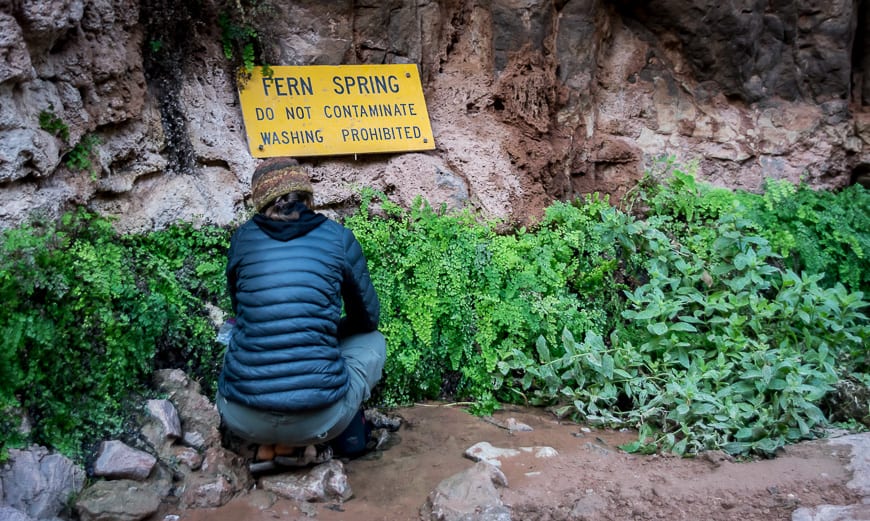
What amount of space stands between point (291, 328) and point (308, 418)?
44cm

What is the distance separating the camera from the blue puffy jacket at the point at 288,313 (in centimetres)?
325

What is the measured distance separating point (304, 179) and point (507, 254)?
76.6 inches

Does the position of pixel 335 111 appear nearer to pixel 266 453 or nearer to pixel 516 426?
pixel 516 426

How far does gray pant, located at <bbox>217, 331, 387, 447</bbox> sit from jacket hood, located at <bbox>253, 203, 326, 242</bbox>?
0.70 m

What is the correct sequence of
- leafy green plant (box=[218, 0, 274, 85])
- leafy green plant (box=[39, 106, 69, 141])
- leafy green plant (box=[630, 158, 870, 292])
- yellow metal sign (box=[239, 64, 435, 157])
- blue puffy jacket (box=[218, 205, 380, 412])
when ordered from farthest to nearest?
1. leafy green plant (box=[630, 158, 870, 292])
2. yellow metal sign (box=[239, 64, 435, 157])
3. leafy green plant (box=[218, 0, 274, 85])
4. leafy green plant (box=[39, 106, 69, 141])
5. blue puffy jacket (box=[218, 205, 380, 412])

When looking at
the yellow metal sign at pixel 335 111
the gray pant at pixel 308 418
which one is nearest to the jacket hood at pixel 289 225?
the gray pant at pixel 308 418

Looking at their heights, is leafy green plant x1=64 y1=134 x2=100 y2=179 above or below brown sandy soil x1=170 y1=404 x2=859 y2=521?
above

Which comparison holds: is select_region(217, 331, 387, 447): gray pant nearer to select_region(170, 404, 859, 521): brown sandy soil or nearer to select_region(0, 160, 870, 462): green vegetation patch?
select_region(170, 404, 859, 521): brown sandy soil

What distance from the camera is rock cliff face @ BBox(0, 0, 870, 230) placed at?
4.23 m

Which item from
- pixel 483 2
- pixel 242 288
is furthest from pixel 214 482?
pixel 483 2

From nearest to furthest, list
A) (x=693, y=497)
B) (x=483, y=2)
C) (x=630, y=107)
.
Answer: (x=693, y=497) < (x=483, y=2) < (x=630, y=107)

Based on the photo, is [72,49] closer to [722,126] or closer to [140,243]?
[140,243]

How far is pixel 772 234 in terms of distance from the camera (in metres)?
5.80

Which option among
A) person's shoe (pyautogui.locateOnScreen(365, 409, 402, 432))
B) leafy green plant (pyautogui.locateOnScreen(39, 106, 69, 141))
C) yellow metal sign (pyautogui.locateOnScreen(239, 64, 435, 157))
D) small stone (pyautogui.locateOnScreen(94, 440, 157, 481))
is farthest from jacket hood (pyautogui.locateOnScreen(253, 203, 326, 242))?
yellow metal sign (pyautogui.locateOnScreen(239, 64, 435, 157))
